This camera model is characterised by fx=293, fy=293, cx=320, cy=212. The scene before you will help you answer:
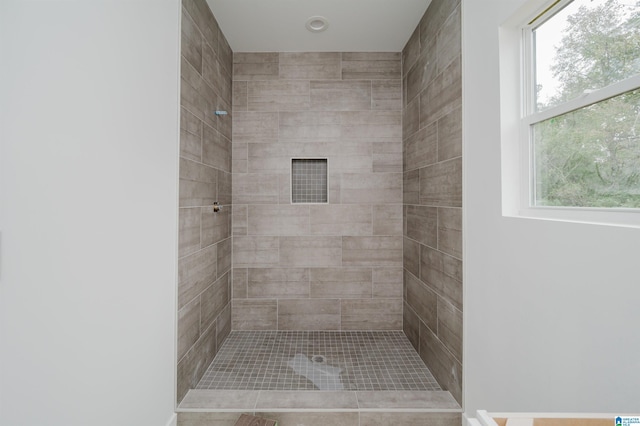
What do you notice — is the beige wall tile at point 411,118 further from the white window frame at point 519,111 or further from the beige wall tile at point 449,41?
the white window frame at point 519,111

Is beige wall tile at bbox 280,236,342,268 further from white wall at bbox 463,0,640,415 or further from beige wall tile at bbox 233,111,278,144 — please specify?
white wall at bbox 463,0,640,415

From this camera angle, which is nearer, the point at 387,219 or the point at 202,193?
the point at 202,193

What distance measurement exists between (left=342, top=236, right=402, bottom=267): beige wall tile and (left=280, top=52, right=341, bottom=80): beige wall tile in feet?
5.11

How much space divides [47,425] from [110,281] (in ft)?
1.48

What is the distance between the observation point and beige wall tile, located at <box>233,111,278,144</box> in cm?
275

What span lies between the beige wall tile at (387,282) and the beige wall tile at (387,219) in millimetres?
357

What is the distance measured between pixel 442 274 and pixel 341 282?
1.08 m

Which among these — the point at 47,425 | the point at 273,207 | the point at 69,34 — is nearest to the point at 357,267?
the point at 273,207

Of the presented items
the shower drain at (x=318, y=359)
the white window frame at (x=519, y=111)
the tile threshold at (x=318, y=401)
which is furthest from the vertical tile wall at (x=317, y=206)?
the white window frame at (x=519, y=111)

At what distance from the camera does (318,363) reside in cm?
215

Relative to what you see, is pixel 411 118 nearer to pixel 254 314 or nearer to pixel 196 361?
pixel 254 314

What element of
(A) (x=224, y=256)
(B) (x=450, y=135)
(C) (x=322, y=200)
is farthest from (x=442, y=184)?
(A) (x=224, y=256)

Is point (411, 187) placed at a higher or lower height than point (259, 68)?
lower

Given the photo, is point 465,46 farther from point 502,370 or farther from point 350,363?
point 350,363
